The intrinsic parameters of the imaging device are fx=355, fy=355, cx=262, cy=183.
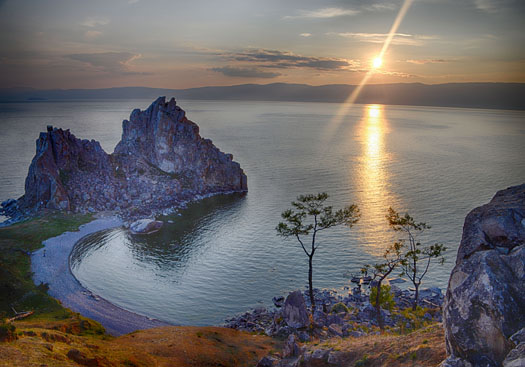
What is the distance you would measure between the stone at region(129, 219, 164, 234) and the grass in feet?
40.6

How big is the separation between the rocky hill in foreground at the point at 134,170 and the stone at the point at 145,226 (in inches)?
311

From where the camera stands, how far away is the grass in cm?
4742

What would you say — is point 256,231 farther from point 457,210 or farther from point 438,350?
point 438,350

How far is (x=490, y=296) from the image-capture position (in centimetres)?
1531

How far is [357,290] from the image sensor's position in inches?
2203

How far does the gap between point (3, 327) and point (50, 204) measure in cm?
7008

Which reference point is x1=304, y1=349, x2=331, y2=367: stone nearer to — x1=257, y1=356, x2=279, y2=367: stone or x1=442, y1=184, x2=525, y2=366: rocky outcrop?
x1=257, y1=356, x2=279, y2=367: stone

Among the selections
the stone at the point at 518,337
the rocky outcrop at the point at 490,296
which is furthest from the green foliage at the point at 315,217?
the stone at the point at 518,337

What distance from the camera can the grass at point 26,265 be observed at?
47416 mm

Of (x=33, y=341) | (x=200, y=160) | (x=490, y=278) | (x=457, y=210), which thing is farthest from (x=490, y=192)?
(x=33, y=341)

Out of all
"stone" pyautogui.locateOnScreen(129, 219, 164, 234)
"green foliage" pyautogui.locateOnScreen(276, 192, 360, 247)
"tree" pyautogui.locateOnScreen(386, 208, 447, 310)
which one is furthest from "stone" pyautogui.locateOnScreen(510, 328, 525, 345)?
"stone" pyautogui.locateOnScreen(129, 219, 164, 234)

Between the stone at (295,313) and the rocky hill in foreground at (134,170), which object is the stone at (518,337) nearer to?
the stone at (295,313)

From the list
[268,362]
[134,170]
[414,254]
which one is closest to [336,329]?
[268,362]

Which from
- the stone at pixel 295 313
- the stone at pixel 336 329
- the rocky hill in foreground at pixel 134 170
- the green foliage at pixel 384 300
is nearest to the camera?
the stone at pixel 336 329
